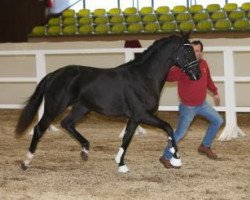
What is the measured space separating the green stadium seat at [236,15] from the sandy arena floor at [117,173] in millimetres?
9989

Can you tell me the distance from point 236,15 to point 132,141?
11137 millimetres

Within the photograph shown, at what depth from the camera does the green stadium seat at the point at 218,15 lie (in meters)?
19.3

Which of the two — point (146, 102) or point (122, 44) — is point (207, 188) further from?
point (122, 44)

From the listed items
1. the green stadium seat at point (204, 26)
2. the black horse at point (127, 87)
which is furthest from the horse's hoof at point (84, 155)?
the green stadium seat at point (204, 26)

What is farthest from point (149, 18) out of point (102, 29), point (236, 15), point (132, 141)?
point (132, 141)

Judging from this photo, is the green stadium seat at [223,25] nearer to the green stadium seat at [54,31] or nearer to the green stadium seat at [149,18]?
the green stadium seat at [149,18]

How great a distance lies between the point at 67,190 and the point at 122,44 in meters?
7.07

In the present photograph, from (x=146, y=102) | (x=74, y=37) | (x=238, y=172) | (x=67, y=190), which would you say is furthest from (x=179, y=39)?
(x=74, y=37)

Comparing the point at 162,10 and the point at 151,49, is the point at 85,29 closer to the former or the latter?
the point at 162,10

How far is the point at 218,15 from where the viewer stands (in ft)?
63.6

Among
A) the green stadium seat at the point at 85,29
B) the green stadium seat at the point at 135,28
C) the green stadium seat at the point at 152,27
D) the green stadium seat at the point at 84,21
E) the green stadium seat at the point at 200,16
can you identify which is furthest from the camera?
the green stadium seat at the point at 84,21

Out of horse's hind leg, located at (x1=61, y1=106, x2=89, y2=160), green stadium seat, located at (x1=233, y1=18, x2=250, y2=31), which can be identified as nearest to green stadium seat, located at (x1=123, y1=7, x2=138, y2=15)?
green stadium seat, located at (x1=233, y1=18, x2=250, y2=31)

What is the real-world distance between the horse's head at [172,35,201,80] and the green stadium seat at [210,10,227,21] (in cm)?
1297

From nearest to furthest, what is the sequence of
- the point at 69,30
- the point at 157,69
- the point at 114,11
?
the point at 157,69
the point at 69,30
the point at 114,11
